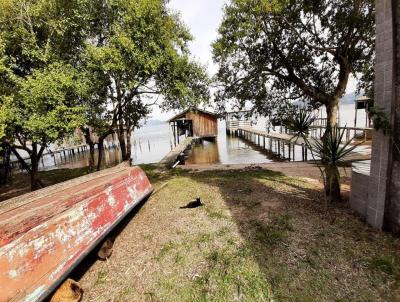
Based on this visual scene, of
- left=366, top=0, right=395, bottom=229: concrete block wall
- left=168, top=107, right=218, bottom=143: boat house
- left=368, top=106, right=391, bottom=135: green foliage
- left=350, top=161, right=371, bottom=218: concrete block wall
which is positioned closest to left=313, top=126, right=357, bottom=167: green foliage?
left=350, top=161, right=371, bottom=218: concrete block wall

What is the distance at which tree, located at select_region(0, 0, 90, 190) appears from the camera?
769 centimetres

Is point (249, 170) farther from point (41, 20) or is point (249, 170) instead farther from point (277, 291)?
point (41, 20)

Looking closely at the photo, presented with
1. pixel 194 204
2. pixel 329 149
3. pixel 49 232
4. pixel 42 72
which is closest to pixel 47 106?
pixel 42 72

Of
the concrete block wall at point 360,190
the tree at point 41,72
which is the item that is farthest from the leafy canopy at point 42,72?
the concrete block wall at point 360,190

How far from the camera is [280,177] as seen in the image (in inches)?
405

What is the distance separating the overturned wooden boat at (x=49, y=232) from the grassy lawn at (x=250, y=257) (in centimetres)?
90

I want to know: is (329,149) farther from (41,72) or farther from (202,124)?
(202,124)

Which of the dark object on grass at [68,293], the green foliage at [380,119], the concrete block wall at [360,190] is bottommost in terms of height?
the dark object on grass at [68,293]

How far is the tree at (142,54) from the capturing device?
8.20 m

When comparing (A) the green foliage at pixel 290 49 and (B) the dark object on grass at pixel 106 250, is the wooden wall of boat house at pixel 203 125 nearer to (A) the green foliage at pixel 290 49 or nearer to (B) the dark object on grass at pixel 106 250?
(A) the green foliage at pixel 290 49

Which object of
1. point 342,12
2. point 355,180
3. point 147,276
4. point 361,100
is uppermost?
point 342,12

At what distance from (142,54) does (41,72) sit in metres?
4.06

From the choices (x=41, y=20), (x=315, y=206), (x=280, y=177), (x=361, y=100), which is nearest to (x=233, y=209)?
(x=315, y=206)

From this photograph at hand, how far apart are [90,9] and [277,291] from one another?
444 inches
